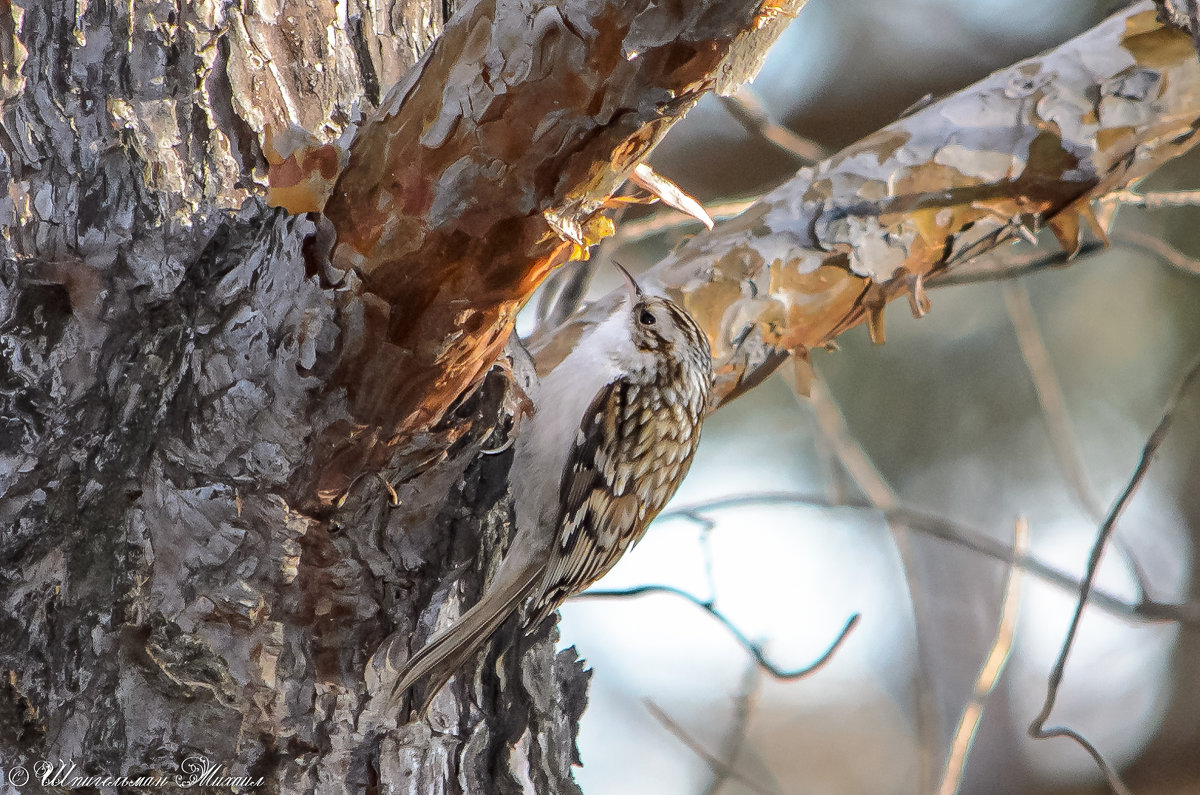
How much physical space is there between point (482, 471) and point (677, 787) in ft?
9.42

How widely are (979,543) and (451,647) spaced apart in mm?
1486

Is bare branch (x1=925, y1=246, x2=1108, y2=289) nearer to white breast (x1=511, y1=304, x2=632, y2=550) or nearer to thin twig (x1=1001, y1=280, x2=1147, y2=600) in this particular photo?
thin twig (x1=1001, y1=280, x2=1147, y2=600)

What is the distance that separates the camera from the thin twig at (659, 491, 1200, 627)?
1.93m

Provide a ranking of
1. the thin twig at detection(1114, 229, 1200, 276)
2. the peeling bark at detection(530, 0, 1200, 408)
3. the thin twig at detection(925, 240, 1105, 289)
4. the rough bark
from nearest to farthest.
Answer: the rough bark → the peeling bark at detection(530, 0, 1200, 408) → the thin twig at detection(925, 240, 1105, 289) → the thin twig at detection(1114, 229, 1200, 276)

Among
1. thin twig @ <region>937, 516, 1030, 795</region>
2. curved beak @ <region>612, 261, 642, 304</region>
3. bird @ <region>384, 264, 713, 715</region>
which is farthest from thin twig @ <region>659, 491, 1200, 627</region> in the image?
curved beak @ <region>612, 261, 642, 304</region>

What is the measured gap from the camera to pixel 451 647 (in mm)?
1136

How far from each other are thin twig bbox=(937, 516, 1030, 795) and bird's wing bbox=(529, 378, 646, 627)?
74 cm

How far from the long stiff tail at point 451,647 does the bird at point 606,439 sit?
0.69 feet

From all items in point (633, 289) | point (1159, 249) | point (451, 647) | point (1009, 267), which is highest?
point (1159, 249)

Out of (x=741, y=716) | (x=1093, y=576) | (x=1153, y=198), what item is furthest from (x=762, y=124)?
(x=741, y=716)

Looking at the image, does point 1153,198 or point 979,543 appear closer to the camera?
point 1153,198

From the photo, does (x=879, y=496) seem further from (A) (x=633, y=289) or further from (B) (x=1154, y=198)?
(A) (x=633, y=289)

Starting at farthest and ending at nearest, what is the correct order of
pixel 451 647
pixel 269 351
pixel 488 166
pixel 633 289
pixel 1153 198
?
pixel 1153 198 < pixel 633 289 < pixel 451 647 < pixel 269 351 < pixel 488 166

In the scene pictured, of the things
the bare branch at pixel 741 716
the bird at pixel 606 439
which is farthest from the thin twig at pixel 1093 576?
the bare branch at pixel 741 716
